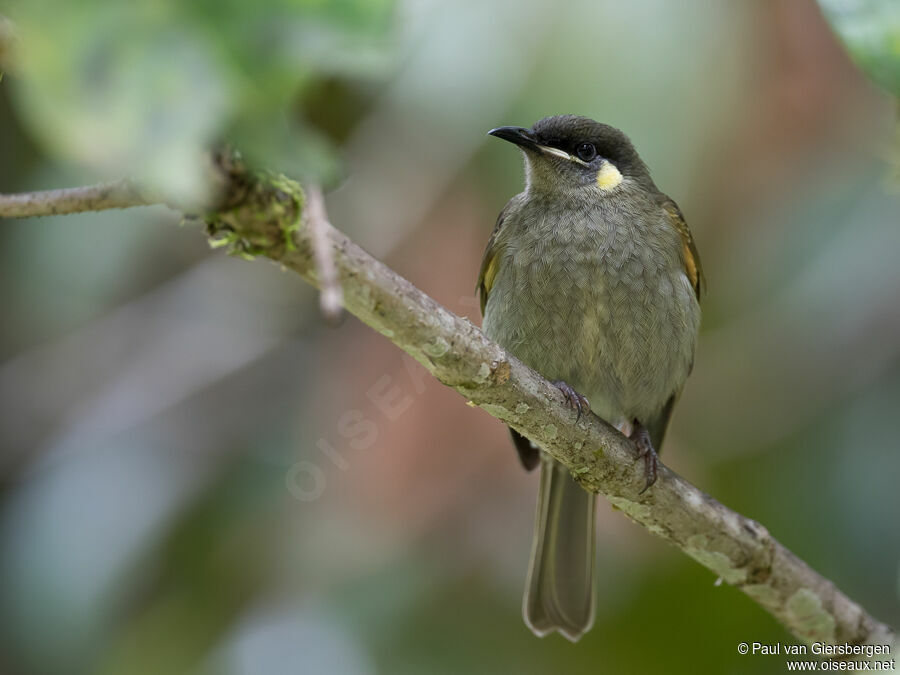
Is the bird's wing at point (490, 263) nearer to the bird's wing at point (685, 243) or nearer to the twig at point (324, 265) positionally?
the bird's wing at point (685, 243)

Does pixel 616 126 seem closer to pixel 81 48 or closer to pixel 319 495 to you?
pixel 319 495

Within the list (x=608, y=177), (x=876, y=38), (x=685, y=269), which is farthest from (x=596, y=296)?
(x=876, y=38)

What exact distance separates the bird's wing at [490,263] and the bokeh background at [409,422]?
1.37 feet

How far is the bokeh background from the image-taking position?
4.93 metres

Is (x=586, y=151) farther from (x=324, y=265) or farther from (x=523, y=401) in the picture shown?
(x=324, y=265)

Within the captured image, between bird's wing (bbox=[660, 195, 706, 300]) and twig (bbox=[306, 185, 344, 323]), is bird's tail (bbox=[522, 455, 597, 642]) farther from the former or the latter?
twig (bbox=[306, 185, 344, 323])

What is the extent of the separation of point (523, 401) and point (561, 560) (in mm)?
1768

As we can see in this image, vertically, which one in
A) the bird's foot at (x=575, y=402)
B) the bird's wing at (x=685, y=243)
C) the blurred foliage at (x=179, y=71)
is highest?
the blurred foliage at (x=179, y=71)

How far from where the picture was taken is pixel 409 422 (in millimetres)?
5332

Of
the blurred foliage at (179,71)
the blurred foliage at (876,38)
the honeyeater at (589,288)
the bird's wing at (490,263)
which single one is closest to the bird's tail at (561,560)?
the honeyeater at (589,288)

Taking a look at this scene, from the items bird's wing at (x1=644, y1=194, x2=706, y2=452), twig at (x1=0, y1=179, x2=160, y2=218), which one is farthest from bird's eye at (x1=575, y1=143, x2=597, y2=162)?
twig at (x1=0, y1=179, x2=160, y2=218)

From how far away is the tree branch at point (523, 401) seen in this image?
2033mm

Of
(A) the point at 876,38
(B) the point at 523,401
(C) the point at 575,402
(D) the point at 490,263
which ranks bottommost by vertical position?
(D) the point at 490,263

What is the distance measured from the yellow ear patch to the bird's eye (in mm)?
67
